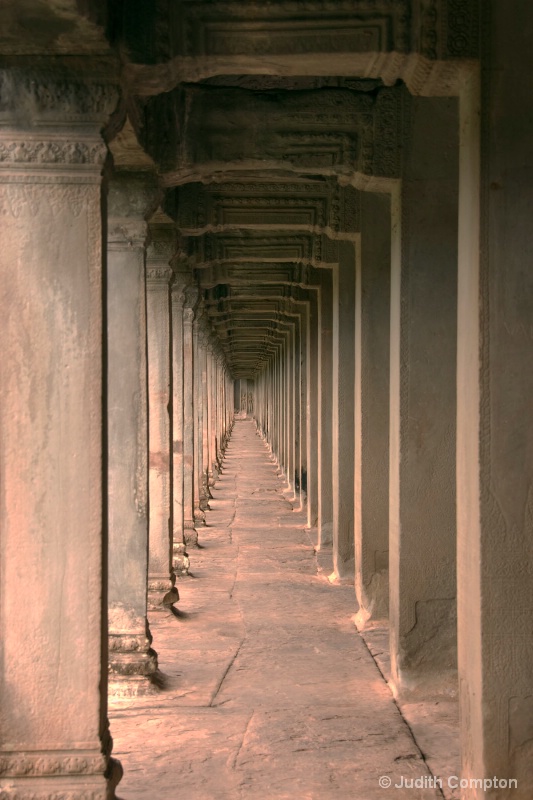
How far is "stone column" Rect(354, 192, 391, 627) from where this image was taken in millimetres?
8086

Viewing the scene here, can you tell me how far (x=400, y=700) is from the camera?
6.24 meters

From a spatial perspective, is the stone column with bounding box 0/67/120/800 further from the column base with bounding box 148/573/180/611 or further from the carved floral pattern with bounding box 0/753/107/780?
the column base with bounding box 148/573/180/611

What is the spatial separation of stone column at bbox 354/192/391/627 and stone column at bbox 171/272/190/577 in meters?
2.86

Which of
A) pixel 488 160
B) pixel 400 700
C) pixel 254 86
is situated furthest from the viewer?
pixel 254 86

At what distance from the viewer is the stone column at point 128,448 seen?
6.43 meters

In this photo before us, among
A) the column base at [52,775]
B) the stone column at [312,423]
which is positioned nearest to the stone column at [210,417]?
the stone column at [312,423]

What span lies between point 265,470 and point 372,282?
17.3 meters

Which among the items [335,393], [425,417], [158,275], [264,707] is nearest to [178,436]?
[335,393]

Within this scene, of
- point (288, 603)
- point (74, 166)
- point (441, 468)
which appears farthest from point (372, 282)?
point (74, 166)

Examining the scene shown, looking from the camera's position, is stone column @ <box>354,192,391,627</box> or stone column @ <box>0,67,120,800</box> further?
stone column @ <box>354,192,391,627</box>

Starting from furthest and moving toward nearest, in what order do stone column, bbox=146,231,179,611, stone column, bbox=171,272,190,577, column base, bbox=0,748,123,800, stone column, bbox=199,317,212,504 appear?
1. stone column, bbox=199,317,212,504
2. stone column, bbox=171,272,190,577
3. stone column, bbox=146,231,179,611
4. column base, bbox=0,748,123,800

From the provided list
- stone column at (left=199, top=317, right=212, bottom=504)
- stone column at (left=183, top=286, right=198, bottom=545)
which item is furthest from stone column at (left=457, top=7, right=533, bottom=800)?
stone column at (left=199, top=317, right=212, bottom=504)

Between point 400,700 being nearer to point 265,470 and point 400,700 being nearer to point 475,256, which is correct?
point 475,256

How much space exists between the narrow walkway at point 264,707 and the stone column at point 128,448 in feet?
1.42
